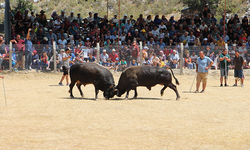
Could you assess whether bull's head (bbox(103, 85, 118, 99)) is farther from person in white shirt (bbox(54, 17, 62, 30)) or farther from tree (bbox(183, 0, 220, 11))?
tree (bbox(183, 0, 220, 11))

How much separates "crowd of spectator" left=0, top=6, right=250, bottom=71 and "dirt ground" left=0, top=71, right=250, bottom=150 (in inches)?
229

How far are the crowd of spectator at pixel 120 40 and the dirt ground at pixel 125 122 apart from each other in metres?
5.83

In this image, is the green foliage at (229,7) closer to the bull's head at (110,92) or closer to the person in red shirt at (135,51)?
the person in red shirt at (135,51)

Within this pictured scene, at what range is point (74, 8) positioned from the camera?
47094mm

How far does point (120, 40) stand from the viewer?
2234 cm

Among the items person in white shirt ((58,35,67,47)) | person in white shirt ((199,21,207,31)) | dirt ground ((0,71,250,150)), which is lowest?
dirt ground ((0,71,250,150))

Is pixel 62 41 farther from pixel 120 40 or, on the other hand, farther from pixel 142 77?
pixel 142 77

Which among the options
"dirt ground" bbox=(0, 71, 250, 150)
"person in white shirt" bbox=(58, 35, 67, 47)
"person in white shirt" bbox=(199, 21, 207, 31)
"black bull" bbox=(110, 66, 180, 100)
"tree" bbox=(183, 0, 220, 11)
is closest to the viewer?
"dirt ground" bbox=(0, 71, 250, 150)

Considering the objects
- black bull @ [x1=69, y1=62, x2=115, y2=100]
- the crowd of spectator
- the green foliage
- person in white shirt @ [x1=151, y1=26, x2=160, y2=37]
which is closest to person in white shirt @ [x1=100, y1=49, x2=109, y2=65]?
the crowd of spectator

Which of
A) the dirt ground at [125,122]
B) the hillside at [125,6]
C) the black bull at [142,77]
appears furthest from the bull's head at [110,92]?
the hillside at [125,6]

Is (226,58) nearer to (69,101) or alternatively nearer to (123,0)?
(69,101)

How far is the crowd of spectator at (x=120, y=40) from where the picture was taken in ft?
63.6

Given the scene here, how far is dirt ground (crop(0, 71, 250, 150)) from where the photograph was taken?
6.75 m

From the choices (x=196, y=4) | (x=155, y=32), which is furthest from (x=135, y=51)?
(x=196, y=4)
